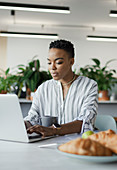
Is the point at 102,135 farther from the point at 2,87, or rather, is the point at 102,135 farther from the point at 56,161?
the point at 2,87

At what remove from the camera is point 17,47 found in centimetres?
843

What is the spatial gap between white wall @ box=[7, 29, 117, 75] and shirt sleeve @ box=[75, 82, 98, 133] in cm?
659

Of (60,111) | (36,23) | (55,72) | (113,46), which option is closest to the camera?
(55,72)

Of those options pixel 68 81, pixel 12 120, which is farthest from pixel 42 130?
pixel 68 81

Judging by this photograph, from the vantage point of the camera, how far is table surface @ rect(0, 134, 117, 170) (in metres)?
0.76

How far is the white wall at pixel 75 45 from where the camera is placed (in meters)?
8.40

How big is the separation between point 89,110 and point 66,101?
23cm

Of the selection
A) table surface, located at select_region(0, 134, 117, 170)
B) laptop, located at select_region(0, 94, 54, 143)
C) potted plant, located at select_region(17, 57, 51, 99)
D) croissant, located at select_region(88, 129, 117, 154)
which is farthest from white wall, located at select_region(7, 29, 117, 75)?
croissant, located at select_region(88, 129, 117, 154)

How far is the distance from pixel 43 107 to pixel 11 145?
71 centimetres

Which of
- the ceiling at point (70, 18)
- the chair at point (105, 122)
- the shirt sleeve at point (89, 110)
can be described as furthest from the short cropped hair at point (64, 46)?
the ceiling at point (70, 18)

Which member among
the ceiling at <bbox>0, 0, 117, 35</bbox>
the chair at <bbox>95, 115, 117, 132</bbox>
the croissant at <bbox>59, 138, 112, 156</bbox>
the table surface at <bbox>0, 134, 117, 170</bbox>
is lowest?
the chair at <bbox>95, 115, 117, 132</bbox>

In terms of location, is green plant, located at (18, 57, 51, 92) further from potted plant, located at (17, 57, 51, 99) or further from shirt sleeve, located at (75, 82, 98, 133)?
shirt sleeve, located at (75, 82, 98, 133)

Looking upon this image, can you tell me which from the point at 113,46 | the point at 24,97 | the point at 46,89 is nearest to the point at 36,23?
the point at 113,46

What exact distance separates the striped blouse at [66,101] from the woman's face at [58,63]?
6.0 inches
